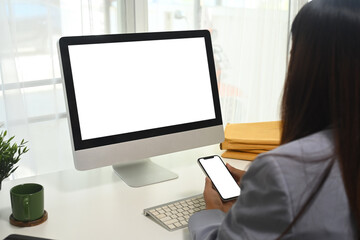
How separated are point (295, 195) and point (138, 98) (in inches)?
28.0

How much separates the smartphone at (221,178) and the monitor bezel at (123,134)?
0.15 meters

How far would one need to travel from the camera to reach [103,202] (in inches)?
49.6

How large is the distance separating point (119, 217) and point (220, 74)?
4.79 feet

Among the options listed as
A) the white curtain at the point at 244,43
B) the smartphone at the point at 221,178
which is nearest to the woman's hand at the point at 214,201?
the smartphone at the point at 221,178

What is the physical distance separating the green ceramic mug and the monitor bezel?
169 millimetres

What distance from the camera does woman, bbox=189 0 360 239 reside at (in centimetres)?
72

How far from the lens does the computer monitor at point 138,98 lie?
124 cm

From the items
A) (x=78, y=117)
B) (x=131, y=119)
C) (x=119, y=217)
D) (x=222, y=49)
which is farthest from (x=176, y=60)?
(x=222, y=49)

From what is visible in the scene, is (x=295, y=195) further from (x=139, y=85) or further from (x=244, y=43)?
(x=244, y=43)

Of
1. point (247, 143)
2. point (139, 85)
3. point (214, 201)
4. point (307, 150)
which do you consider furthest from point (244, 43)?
point (307, 150)

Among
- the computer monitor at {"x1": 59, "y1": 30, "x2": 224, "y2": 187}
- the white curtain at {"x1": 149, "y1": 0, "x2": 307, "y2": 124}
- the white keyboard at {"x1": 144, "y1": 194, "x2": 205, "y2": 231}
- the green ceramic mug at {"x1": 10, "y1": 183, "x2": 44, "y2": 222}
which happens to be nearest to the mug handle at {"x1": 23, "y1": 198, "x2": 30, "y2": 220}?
the green ceramic mug at {"x1": 10, "y1": 183, "x2": 44, "y2": 222}

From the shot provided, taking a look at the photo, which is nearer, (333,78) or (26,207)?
(333,78)

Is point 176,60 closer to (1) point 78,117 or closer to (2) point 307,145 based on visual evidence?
(1) point 78,117

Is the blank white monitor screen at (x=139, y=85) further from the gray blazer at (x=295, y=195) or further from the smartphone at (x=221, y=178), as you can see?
the gray blazer at (x=295, y=195)
